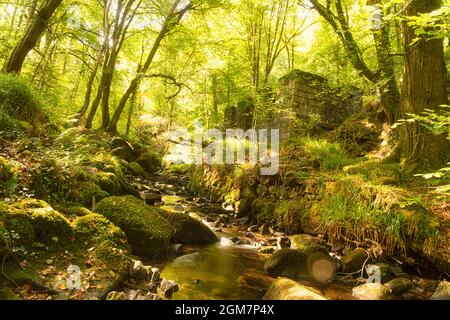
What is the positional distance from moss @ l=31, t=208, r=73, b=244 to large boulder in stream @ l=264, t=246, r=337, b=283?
2.97 meters

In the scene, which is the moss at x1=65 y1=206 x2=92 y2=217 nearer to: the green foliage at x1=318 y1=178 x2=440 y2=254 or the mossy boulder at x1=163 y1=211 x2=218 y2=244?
the mossy boulder at x1=163 y1=211 x2=218 y2=244

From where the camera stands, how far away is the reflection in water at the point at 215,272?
424cm

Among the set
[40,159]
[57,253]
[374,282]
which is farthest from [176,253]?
[374,282]

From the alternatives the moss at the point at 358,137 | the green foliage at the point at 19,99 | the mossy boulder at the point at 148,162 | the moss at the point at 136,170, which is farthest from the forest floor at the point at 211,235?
the mossy boulder at the point at 148,162

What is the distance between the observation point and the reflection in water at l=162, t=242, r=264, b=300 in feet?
13.9

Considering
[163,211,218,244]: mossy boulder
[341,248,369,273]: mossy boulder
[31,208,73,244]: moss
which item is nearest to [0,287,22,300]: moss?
[31,208,73,244]: moss

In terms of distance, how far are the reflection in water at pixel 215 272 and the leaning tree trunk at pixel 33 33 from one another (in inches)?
241

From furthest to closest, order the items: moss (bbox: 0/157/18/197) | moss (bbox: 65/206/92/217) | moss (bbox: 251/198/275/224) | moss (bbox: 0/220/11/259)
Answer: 1. moss (bbox: 251/198/275/224)
2. moss (bbox: 65/206/92/217)
3. moss (bbox: 0/157/18/197)
4. moss (bbox: 0/220/11/259)

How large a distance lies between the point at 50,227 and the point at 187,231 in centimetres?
285

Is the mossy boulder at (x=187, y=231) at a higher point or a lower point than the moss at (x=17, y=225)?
lower

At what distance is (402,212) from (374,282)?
4.09ft

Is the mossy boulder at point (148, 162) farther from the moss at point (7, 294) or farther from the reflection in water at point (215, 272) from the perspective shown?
the moss at point (7, 294)

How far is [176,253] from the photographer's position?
216 inches

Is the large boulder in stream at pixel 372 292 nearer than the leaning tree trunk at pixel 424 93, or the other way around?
the large boulder in stream at pixel 372 292
